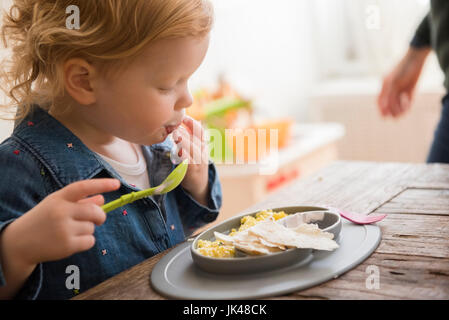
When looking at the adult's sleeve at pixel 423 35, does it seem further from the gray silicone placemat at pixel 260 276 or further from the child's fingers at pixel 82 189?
the child's fingers at pixel 82 189

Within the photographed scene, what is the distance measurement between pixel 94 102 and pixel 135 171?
0.15m

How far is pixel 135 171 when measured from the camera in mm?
940

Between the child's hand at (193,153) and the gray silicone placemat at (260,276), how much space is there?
279 mm

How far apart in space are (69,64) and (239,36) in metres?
1.97

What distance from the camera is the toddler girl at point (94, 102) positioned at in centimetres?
77

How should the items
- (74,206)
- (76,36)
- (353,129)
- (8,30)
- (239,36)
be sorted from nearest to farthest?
1. (74,206)
2. (76,36)
3. (8,30)
4. (239,36)
5. (353,129)

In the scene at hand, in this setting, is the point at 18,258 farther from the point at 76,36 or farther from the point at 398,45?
the point at 398,45

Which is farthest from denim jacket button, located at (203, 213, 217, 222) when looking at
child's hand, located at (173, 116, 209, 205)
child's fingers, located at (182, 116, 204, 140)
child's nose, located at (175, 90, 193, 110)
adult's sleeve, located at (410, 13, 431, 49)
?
adult's sleeve, located at (410, 13, 431, 49)

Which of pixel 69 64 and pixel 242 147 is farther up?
pixel 69 64

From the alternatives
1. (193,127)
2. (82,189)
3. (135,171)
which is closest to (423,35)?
(193,127)

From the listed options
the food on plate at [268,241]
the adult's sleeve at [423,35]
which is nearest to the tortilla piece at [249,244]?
the food on plate at [268,241]

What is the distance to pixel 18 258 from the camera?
2.02ft

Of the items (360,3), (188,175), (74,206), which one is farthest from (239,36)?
(74,206)

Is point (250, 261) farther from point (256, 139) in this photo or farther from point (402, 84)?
point (256, 139)
